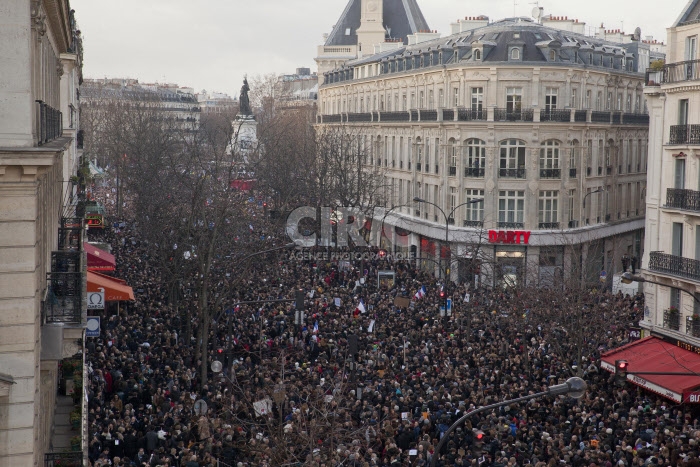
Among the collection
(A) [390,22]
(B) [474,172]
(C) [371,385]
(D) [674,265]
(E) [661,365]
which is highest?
(A) [390,22]

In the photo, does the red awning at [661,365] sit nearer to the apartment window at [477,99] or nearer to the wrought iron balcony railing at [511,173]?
the wrought iron balcony railing at [511,173]

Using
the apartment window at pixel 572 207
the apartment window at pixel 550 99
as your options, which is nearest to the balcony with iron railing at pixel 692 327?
the apartment window at pixel 572 207

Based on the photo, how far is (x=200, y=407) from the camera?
23.4 meters

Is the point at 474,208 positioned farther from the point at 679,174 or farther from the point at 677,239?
the point at 677,239

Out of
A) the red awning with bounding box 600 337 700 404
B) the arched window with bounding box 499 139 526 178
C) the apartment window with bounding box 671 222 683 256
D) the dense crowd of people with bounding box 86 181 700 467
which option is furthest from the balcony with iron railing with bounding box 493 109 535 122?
the red awning with bounding box 600 337 700 404

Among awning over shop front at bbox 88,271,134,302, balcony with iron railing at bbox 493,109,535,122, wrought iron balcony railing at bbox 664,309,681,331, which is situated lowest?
wrought iron balcony railing at bbox 664,309,681,331

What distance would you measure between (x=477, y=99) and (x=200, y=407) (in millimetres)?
33804

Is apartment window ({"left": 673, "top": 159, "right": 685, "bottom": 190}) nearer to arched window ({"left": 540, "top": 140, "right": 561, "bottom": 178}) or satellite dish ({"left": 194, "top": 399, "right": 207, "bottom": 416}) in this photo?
satellite dish ({"left": 194, "top": 399, "right": 207, "bottom": 416})

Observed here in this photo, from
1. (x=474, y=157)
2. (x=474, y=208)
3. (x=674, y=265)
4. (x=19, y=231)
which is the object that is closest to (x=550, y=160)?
(x=474, y=157)

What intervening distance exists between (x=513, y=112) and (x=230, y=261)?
20.4 meters

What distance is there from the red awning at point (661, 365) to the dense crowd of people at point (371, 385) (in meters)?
0.53

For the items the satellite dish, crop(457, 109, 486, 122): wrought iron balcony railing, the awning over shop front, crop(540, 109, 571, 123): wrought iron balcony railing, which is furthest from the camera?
crop(457, 109, 486, 122): wrought iron balcony railing

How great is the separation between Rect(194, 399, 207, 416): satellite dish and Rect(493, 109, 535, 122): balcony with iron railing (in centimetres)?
3270

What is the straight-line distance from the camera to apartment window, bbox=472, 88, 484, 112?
53312mm
